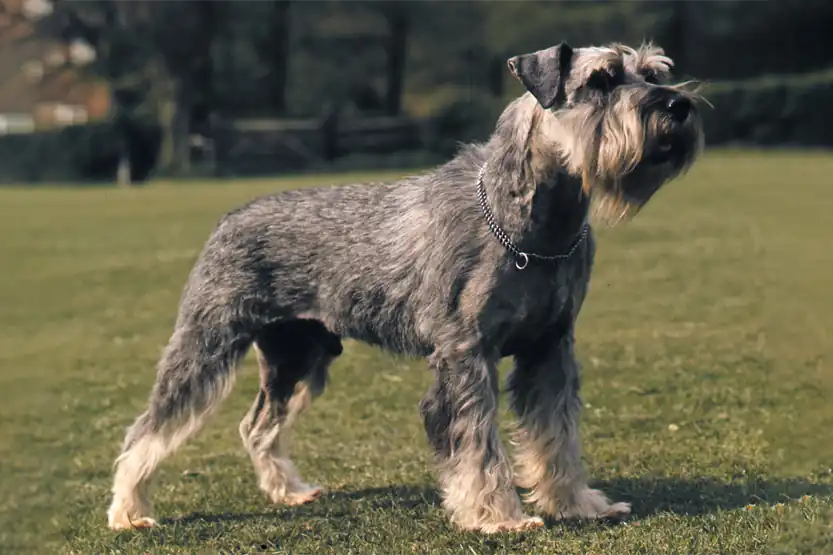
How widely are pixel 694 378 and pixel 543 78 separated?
4899 millimetres

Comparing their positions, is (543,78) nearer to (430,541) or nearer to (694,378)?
(430,541)

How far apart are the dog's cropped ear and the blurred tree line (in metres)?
40.6

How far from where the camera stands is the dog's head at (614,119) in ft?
18.8

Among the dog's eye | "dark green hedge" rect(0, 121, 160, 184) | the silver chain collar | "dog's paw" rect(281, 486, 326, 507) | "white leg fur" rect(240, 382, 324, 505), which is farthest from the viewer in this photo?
"dark green hedge" rect(0, 121, 160, 184)

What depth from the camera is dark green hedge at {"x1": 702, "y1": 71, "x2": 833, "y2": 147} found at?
43.1 meters

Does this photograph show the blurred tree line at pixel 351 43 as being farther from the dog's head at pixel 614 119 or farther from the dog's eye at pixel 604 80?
the dog's eye at pixel 604 80

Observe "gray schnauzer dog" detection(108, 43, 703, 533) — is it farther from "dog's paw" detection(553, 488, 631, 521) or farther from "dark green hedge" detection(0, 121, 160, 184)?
"dark green hedge" detection(0, 121, 160, 184)

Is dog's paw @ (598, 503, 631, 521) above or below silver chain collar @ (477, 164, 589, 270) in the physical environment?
below

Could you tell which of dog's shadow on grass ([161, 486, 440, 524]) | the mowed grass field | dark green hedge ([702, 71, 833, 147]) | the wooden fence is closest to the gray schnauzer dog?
dog's shadow on grass ([161, 486, 440, 524])

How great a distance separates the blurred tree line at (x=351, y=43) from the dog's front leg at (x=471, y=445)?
41.0 m

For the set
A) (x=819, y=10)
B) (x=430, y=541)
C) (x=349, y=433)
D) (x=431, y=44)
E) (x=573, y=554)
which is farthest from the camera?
(x=431, y=44)

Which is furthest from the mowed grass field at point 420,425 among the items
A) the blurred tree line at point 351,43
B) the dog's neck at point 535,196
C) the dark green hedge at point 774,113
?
the blurred tree line at point 351,43

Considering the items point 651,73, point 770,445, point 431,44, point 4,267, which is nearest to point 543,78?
point 651,73

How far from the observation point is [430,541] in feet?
20.5
